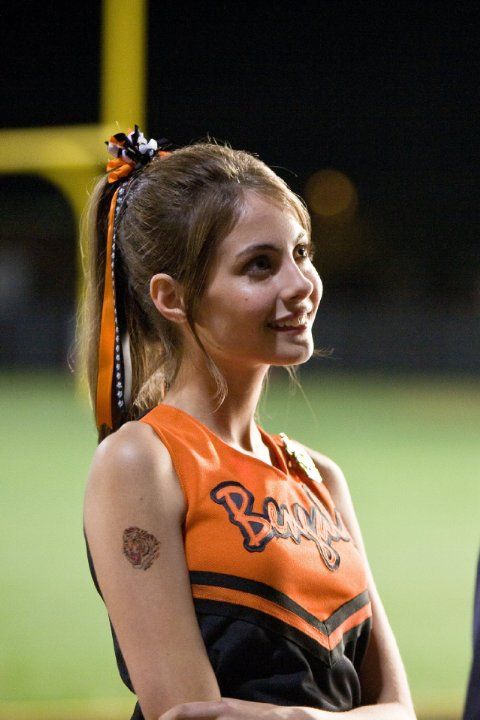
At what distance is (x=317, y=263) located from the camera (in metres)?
20.8

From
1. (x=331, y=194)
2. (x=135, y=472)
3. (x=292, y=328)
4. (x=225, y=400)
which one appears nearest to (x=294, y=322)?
(x=292, y=328)

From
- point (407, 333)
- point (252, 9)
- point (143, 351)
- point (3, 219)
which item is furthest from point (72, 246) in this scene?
point (143, 351)

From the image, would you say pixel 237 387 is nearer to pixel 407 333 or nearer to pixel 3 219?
pixel 407 333

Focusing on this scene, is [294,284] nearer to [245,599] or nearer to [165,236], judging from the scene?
[165,236]

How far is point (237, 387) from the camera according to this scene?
144 centimetres

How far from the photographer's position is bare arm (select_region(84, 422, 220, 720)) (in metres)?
1.22

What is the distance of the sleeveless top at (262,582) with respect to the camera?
125 cm

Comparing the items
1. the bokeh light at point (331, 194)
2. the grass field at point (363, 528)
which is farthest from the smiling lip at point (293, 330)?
the bokeh light at point (331, 194)

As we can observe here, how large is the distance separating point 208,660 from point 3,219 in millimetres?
20614

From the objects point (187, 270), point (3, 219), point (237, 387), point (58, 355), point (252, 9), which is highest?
point (252, 9)

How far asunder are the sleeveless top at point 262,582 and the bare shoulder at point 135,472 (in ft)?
0.06

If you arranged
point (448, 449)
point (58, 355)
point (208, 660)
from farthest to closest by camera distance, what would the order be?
point (58, 355) → point (448, 449) → point (208, 660)

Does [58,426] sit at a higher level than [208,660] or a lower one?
lower

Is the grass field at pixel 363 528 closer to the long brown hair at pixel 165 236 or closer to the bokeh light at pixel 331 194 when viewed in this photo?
the long brown hair at pixel 165 236
